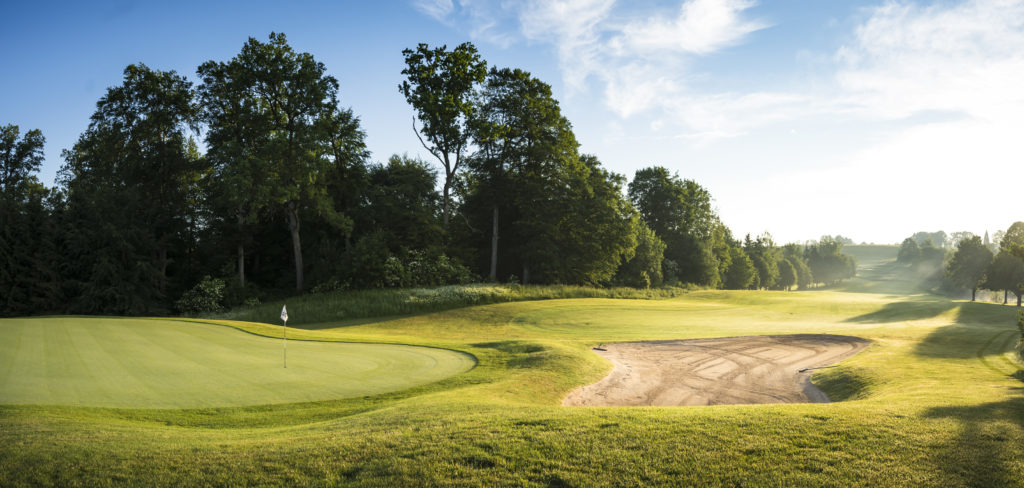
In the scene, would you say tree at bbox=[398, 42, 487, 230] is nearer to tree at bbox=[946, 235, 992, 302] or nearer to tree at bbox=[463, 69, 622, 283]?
tree at bbox=[463, 69, 622, 283]

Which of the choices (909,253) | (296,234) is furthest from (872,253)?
(296,234)

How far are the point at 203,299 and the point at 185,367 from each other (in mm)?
25338

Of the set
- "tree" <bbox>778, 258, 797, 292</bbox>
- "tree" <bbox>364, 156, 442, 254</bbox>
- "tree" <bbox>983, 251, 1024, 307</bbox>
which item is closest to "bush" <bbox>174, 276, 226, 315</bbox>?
"tree" <bbox>364, 156, 442, 254</bbox>

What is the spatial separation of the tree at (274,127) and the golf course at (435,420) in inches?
690

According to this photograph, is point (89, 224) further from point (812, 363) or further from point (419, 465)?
point (812, 363)

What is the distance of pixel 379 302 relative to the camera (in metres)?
28.1

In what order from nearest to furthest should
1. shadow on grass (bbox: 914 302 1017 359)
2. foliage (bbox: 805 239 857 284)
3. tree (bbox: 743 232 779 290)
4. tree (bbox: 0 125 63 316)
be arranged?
1. shadow on grass (bbox: 914 302 1017 359)
2. tree (bbox: 0 125 63 316)
3. tree (bbox: 743 232 779 290)
4. foliage (bbox: 805 239 857 284)

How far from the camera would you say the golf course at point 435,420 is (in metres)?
4.71

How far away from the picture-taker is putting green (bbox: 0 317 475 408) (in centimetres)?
817

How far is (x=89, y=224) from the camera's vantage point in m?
31.7

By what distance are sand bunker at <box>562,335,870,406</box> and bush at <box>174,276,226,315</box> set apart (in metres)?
27.3

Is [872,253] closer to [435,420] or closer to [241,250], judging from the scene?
[241,250]

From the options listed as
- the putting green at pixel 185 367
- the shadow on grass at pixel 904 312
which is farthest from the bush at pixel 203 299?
the shadow on grass at pixel 904 312

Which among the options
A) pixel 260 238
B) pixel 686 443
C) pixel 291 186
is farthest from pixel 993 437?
pixel 260 238
